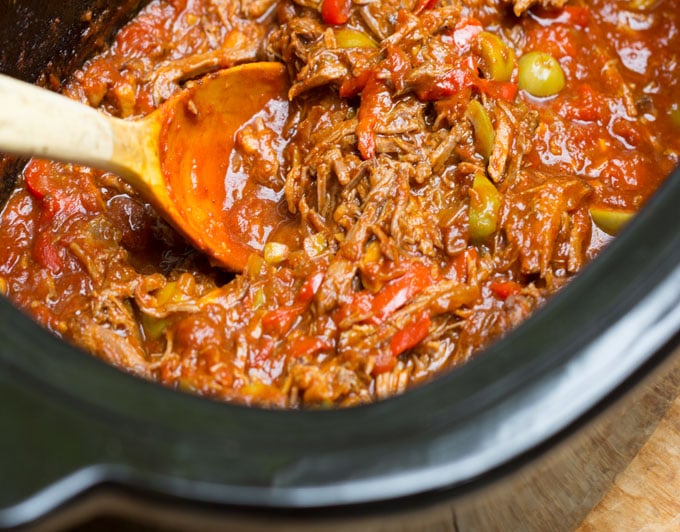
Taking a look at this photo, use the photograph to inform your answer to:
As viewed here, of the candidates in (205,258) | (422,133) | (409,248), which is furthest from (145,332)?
(422,133)

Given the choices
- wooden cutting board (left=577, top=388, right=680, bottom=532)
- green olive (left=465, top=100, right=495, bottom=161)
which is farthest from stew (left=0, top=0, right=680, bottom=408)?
wooden cutting board (left=577, top=388, right=680, bottom=532)

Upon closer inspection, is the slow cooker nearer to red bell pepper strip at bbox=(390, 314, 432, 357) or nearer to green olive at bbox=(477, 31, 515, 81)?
red bell pepper strip at bbox=(390, 314, 432, 357)

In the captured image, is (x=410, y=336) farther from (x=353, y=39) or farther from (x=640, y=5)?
(x=640, y=5)

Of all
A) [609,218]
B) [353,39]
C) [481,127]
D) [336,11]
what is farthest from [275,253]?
[609,218]

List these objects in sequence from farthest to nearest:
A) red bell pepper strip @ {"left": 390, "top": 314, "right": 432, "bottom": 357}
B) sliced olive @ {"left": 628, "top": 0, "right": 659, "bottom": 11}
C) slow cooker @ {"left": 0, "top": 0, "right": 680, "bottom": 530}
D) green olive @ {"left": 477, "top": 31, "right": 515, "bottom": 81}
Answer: sliced olive @ {"left": 628, "top": 0, "right": 659, "bottom": 11}, green olive @ {"left": 477, "top": 31, "right": 515, "bottom": 81}, red bell pepper strip @ {"left": 390, "top": 314, "right": 432, "bottom": 357}, slow cooker @ {"left": 0, "top": 0, "right": 680, "bottom": 530}

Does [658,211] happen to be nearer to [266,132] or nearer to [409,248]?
[409,248]

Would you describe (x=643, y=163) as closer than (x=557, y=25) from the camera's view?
Yes

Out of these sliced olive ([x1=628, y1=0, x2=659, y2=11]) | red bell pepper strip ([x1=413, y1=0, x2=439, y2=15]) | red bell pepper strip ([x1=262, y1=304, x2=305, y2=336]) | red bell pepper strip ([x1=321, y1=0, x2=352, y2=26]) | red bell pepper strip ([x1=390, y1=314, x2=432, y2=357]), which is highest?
sliced olive ([x1=628, y1=0, x2=659, y2=11])
